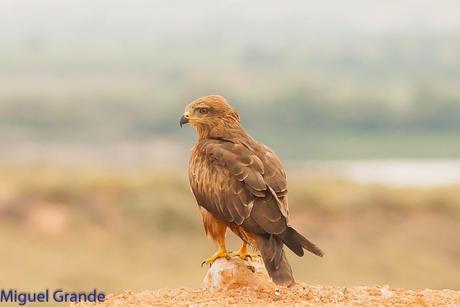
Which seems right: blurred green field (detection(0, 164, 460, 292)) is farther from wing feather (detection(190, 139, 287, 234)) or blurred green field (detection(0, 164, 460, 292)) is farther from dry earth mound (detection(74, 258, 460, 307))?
wing feather (detection(190, 139, 287, 234))

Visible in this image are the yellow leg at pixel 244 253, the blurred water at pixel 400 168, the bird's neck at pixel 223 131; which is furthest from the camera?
the blurred water at pixel 400 168

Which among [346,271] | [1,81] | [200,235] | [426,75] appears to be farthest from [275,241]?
[426,75]

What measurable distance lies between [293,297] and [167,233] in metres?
26.8

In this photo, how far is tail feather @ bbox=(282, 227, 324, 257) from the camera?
10.8 metres

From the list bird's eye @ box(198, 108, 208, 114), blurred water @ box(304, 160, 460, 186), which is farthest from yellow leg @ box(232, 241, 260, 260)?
blurred water @ box(304, 160, 460, 186)

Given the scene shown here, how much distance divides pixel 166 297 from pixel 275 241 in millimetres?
1519

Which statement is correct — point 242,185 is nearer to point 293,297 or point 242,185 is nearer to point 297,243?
point 297,243

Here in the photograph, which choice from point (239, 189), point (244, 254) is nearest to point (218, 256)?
point (244, 254)

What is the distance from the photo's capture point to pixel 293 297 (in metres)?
11.2

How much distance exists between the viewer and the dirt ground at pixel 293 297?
11.0 meters

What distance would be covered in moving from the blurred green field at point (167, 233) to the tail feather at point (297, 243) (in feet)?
60.2

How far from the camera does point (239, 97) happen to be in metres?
120

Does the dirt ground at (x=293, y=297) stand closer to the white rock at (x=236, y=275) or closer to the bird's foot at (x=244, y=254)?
the white rock at (x=236, y=275)

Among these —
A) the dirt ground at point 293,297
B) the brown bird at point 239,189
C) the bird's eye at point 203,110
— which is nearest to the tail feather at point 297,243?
the brown bird at point 239,189
